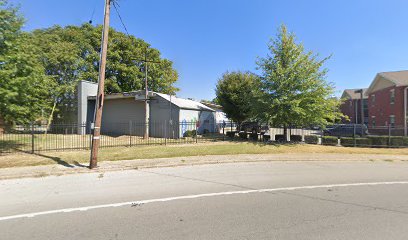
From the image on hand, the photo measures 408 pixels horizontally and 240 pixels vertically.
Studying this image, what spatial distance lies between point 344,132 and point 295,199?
2517 cm

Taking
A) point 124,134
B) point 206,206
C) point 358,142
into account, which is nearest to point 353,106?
point 358,142

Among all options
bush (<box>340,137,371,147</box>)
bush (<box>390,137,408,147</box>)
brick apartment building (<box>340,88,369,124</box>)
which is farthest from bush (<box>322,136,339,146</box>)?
brick apartment building (<box>340,88,369,124</box>)

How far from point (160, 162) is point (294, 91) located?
35.8 feet

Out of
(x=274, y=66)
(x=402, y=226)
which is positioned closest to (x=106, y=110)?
(x=274, y=66)

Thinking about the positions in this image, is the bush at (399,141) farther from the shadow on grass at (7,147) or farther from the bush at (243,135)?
the shadow on grass at (7,147)

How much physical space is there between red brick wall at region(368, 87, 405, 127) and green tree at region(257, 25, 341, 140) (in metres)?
19.7

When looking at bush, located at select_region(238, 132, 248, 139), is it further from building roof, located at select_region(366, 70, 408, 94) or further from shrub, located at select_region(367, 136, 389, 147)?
building roof, located at select_region(366, 70, 408, 94)

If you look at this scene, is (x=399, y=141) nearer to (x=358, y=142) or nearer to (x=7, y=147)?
(x=358, y=142)

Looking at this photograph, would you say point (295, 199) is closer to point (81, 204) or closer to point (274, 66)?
point (81, 204)

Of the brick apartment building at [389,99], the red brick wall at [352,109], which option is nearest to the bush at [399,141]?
the brick apartment building at [389,99]

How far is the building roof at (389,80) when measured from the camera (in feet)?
99.4

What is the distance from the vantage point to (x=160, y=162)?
34.2 feet

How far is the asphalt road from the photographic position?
3859mm

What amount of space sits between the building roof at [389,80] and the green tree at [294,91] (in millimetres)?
20393
